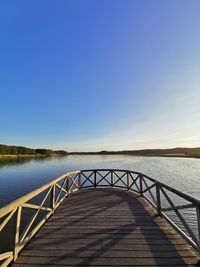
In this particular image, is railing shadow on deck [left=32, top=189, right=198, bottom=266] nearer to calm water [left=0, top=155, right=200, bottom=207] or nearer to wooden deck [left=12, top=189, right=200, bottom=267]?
wooden deck [left=12, top=189, right=200, bottom=267]

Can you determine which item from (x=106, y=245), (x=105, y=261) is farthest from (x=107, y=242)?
(x=105, y=261)

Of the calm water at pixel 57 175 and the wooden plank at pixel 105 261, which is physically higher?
the wooden plank at pixel 105 261

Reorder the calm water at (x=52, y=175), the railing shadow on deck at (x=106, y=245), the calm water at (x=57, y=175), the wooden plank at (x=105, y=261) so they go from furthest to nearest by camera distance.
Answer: the calm water at (x=52, y=175) → the calm water at (x=57, y=175) → the railing shadow on deck at (x=106, y=245) → the wooden plank at (x=105, y=261)

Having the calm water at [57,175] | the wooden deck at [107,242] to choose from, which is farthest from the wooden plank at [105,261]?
the calm water at [57,175]

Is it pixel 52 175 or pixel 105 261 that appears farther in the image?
pixel 52 175

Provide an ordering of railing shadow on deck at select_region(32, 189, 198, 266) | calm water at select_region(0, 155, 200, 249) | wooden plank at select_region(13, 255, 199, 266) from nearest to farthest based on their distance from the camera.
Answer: wooden plank at select_region(13, 255, 199, 266)
railing shadow on deck at select_region(32, 189, 198, 266)
calm water at select_region(0, 155, 200, 249)

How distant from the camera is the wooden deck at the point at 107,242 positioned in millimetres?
3119

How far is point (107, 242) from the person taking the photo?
378 centimetres

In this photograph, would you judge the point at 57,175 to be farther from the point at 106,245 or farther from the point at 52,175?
the point at 106,245

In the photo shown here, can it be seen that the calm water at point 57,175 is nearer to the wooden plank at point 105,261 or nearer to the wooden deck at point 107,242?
the wooden deck at point 107,242

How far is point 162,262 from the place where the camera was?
3.05 metres

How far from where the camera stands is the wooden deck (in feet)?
10.2

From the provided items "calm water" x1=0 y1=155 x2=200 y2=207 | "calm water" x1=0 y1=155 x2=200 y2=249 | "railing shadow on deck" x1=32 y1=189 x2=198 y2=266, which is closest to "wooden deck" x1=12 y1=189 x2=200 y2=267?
"railing shadow on deck" x1=32 y1=189 x2=198 y2=266

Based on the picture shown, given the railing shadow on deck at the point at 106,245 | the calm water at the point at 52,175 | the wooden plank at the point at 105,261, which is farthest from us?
the calm water at the point at 52,175
